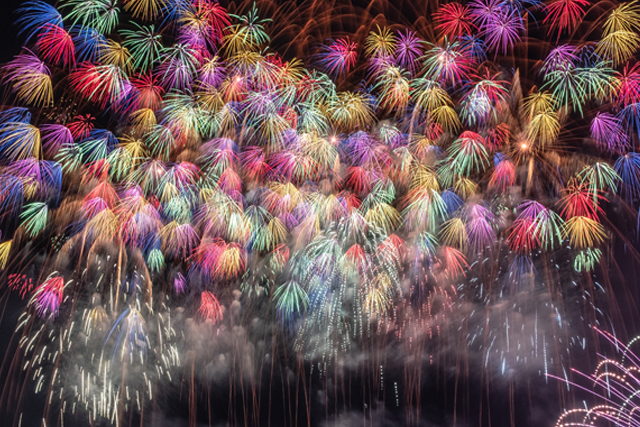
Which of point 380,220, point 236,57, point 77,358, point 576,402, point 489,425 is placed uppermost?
point 236,57

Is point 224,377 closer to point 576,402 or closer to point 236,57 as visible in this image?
point 576,402

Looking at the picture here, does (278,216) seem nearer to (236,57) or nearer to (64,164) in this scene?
(236,57)

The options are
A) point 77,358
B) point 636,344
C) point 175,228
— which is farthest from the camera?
point 77,358

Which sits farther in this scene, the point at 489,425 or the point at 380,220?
the point at 489,425

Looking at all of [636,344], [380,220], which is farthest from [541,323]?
[380,220]

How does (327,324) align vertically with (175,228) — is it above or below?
below

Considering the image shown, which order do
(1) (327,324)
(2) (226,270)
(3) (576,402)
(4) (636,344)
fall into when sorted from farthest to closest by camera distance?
(3) (576,402) < (1) (327,324) < (4) (636,344) < (2) (226,270)

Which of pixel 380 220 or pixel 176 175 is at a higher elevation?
pixel 176 175

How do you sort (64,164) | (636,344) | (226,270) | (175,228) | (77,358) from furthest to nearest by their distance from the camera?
(77,358) → (636,344) → (226,270) → (175,228) → (64,164)

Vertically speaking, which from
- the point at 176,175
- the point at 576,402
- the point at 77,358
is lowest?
the point at 576,402

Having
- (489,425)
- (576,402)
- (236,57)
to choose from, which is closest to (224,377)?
(489,425)
